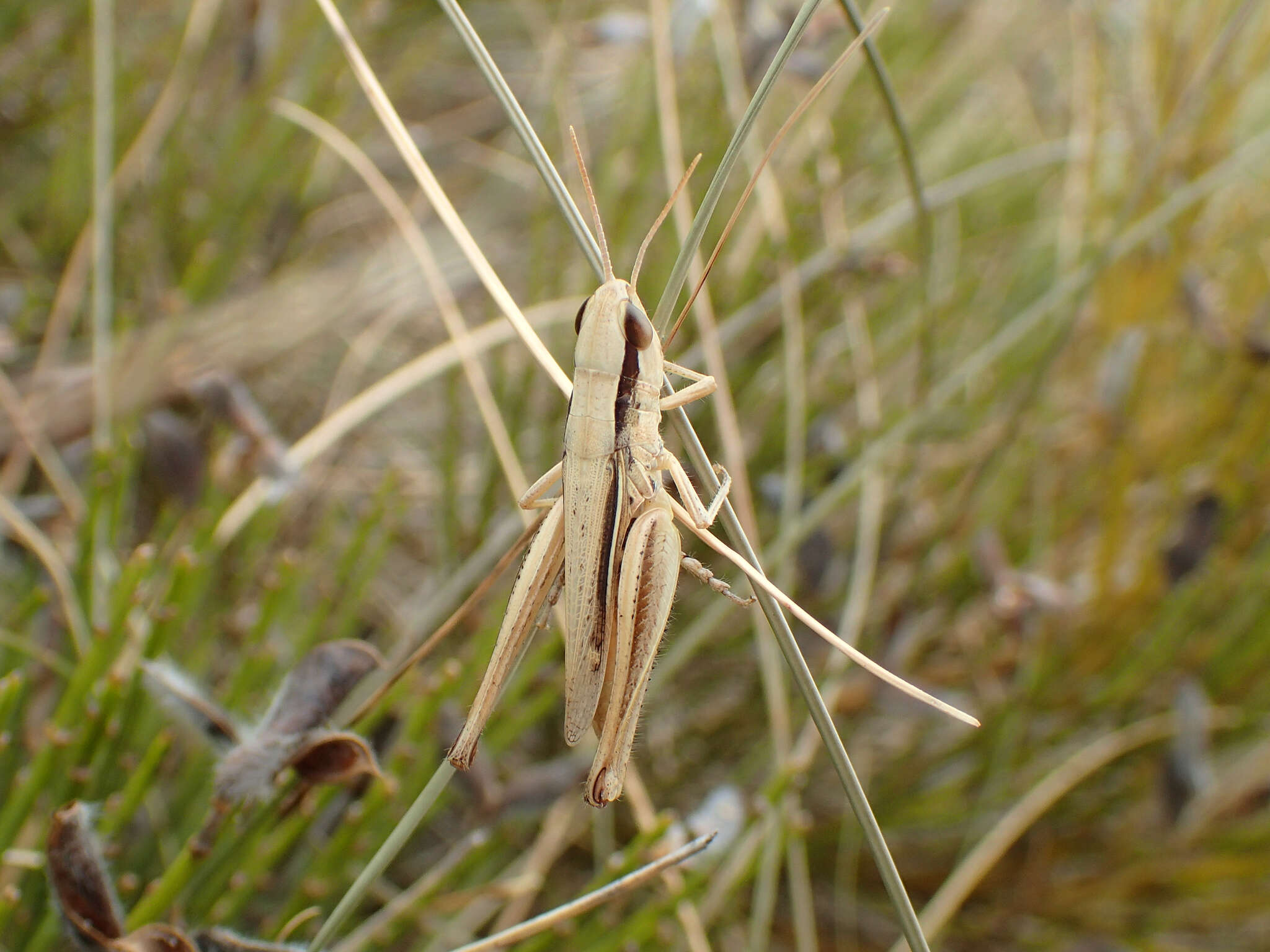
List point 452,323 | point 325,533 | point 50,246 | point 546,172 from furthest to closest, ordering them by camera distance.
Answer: point 50,246 → point 325,533 → point 452,323 → point 546,172

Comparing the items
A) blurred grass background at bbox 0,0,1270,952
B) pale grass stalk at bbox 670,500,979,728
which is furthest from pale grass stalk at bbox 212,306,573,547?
pale grass stalk at bbox 670,500,979,728

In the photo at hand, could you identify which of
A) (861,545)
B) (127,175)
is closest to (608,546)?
(861,545)

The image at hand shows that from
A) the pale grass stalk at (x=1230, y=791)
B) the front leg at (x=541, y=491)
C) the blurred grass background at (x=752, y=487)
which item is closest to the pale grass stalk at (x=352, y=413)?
the blurred grass background at (x=752, y=487)

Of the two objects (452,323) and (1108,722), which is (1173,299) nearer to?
(1108,722)

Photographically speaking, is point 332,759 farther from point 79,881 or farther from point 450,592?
point 450,592

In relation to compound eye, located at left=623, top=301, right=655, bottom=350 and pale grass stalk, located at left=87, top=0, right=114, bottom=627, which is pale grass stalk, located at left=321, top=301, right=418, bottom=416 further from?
compound eye, located at left=623, top=301, right=655, bottom=350

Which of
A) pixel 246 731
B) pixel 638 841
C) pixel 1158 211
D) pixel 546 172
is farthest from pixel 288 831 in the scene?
pixel 1158 211

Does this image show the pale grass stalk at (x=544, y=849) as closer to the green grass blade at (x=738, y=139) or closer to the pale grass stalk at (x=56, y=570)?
the pale grass stalk at (x=56, y=570)
